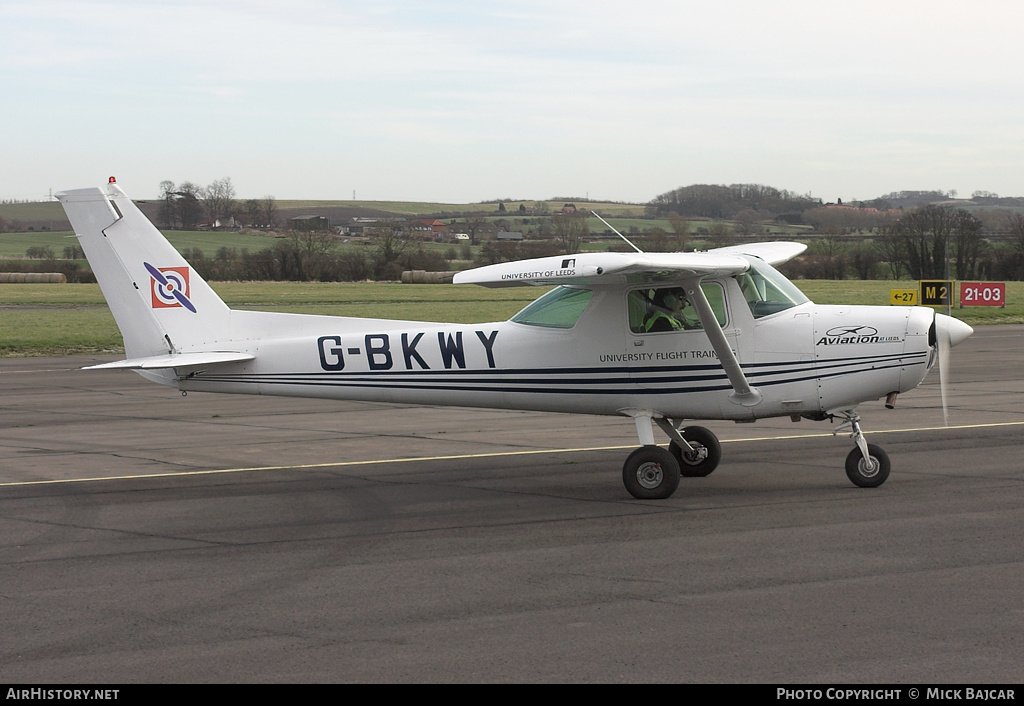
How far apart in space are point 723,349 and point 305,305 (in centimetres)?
4030

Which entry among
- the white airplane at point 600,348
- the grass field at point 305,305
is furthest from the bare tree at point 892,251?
the white airplane at point 600,348

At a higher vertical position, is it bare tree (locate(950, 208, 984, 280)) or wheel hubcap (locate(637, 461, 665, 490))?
bare tree (locate(950, 208, 984, 280))

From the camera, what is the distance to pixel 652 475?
10.5 m

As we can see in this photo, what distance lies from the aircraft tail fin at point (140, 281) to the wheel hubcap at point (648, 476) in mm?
4879

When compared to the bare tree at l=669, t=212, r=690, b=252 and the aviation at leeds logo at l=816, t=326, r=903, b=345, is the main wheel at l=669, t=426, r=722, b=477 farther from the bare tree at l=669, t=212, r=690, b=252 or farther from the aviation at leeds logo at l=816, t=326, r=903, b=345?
the bare tree at l=669, t=212, r=690, b=252

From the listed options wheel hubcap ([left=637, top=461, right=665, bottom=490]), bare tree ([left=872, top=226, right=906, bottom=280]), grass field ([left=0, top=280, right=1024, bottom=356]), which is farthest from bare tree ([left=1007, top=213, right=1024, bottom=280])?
wheel hubcap ([left=637, top=461, right=665, bottom=490])

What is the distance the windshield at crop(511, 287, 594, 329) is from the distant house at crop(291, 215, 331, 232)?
6654cm

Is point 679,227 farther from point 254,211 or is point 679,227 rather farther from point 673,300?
point 254,211

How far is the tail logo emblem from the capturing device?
11.9 metres

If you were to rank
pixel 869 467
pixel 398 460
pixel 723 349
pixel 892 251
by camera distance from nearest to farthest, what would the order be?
pixel 723 349, pixel 869 467, pixel 398 460, pixel 892 251

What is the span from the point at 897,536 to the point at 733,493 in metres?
2.26

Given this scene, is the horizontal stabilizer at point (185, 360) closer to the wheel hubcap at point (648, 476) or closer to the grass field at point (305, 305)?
the wheel hubcap at point (648, 476)

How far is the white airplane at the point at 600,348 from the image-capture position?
1059cm

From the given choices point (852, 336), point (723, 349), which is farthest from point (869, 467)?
point (723, 349)
